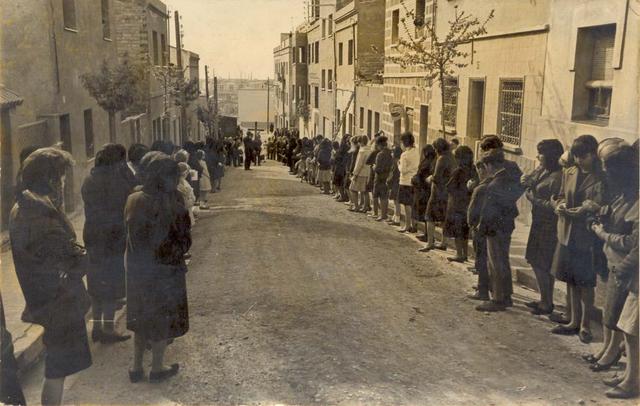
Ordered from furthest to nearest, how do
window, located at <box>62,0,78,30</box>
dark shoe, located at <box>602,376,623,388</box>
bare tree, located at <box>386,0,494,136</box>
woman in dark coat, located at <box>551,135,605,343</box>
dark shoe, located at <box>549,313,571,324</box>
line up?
bare tree, located at <box>386,0,494,136</box> → window, located at <box>62,0,78,30</box> → dark shoe, located at <box>549,313,571,324</box> → woman in dark coat, located at <box>551,135,605,343</box> → dark shoe, located at <box>602,376,623,388</box>

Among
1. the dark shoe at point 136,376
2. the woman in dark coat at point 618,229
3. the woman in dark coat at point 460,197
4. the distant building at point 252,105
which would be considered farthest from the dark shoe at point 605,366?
the distant building at point 252,105

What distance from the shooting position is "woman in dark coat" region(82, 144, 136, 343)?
480 cm

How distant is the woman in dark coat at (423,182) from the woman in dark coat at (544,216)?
8.47 ft

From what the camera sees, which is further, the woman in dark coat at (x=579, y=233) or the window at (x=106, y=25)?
the window at (x=106, y=25)

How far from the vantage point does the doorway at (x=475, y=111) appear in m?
11.2

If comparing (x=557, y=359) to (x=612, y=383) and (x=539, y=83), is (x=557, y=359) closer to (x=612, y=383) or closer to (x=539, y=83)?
(x=612, y=383)

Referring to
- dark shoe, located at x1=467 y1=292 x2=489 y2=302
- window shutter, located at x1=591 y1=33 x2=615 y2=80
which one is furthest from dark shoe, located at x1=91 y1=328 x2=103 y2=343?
window shutter, located at x1=591 y1=33 x2=615 y2=80

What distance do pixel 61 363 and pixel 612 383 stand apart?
377 cm

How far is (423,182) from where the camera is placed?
329 inches

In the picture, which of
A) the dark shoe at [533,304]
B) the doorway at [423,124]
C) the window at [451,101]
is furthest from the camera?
the doorway at [423,124]

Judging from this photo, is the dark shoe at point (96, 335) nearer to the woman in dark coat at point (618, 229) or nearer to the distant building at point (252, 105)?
the woman in dark coat at point (618, 229)

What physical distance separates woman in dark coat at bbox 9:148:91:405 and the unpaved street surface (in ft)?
1.52

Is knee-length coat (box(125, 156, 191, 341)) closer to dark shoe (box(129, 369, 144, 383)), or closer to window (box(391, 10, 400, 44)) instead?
dark shoe (box(129, 369, 144, 383))

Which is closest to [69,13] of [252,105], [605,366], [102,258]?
[102,258]
